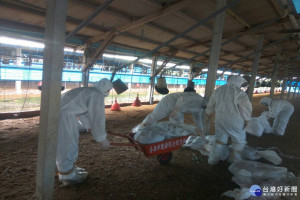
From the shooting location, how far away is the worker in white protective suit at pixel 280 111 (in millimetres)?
5301

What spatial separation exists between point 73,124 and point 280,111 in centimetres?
599

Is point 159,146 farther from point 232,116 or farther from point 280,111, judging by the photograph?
point 280,111

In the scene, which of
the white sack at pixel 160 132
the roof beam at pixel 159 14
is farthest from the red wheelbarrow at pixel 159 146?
the roof beam at pixel 159 14

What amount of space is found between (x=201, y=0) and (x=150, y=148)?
3.35 metres

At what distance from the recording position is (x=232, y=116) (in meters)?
3.15

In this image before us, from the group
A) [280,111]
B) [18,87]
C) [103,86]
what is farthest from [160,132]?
[18,87]

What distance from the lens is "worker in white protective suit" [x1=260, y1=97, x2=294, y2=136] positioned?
530 centimetres

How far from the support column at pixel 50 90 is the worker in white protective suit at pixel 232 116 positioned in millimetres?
2708

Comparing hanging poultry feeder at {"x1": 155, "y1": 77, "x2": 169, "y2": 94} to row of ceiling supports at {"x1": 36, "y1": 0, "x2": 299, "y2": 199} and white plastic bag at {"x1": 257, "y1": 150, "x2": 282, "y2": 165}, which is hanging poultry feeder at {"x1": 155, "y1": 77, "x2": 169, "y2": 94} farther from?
row of ceiling supports at {"x1": 36, "y1": 0, "x2": 299, "y2": 199}

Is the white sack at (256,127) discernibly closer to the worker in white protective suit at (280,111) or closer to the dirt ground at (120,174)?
the worker in white protective suit at (280,111)

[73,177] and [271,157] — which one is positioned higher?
[271,157]

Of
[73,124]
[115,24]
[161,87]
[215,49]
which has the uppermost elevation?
[115,24]

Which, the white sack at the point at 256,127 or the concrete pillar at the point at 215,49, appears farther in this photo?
the white sack at the point at 256,127

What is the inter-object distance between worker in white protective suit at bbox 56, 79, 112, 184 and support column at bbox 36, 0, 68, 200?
0.57 metres
